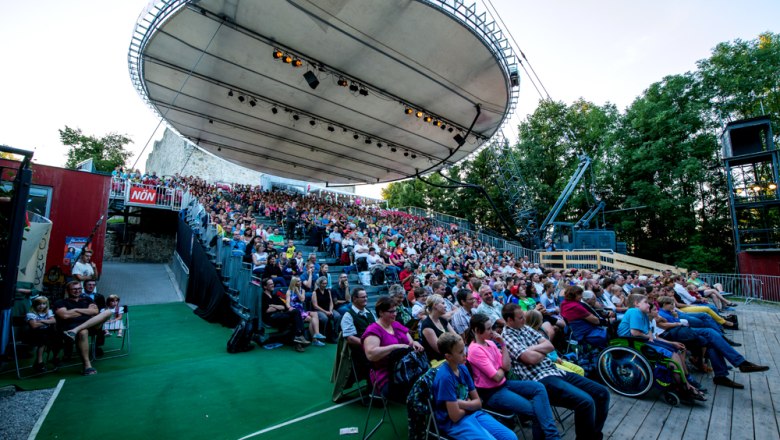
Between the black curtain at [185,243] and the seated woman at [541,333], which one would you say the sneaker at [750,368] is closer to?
the seated woman at [541,333]

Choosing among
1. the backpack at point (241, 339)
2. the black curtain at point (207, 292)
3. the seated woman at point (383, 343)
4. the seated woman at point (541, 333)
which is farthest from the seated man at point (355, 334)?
the black curtain at point (207, 292)

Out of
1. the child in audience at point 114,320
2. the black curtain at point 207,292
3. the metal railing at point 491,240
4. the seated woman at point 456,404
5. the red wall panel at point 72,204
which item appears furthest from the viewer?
the metal railing at point 491,240

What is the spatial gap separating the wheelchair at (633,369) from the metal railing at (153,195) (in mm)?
14493

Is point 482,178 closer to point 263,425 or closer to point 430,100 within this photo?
point 430,100

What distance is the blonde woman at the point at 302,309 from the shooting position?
20.3 ft

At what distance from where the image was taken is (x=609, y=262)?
17062 mm

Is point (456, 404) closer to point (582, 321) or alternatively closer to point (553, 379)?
point (553, 379)

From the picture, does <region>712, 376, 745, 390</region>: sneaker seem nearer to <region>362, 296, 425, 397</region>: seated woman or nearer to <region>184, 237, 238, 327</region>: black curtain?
<region>362, 296, 425, 397</region>: seated woman

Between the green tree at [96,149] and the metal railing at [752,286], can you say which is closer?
the metal railing at [752,286]

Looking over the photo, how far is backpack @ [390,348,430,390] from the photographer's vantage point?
A: 312cm

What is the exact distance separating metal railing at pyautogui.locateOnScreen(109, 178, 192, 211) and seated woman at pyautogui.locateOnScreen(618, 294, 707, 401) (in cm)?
1467

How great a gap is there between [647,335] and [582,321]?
64cm

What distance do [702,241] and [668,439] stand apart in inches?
953

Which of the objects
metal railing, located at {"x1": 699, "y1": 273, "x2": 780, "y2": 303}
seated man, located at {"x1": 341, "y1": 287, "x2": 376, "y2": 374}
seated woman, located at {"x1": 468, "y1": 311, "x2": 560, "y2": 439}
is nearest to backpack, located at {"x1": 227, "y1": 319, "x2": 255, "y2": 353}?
seated man, located at {"x1": 341, "y1": 287, "x2": 376, "y2": 374}
